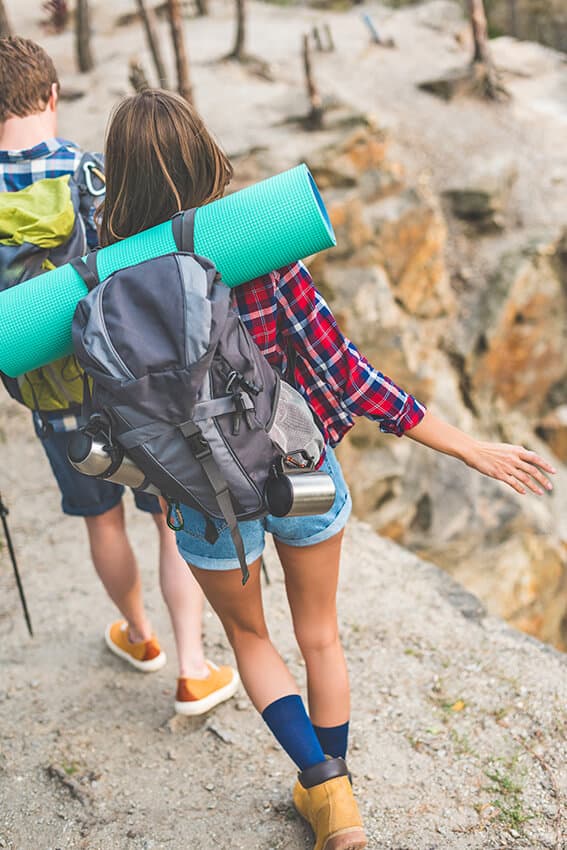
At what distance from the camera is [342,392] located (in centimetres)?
→ 196

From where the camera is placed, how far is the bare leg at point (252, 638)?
A: 202 cm

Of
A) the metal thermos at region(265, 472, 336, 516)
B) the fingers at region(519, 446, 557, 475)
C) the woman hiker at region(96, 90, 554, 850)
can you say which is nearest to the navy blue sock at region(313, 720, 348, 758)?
the woman hiker at region(96, 90, 554, 850)

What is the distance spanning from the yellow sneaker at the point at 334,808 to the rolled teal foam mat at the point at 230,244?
1.21 meters

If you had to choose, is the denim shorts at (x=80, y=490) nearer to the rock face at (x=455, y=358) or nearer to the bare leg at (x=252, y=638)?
the bare leg at (x=252, y=638)

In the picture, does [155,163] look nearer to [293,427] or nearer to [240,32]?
[293,427]

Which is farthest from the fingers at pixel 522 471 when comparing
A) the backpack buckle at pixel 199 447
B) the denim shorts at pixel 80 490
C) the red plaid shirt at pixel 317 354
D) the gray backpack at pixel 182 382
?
the denim shorts at pixel 80 490

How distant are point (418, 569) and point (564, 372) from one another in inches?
312

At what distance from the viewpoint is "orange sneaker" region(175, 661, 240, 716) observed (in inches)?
111

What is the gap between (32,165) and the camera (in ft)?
7.95

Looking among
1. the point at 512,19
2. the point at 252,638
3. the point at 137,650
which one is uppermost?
the point at 252,638

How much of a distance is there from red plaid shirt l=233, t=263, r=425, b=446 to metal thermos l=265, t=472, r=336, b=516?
239 millimetres

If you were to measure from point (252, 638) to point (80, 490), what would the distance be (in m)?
0.87

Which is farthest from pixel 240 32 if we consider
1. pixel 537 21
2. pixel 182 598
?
pixel 182 598

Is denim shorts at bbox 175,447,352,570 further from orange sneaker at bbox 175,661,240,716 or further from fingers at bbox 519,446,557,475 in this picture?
orange sneaker at bbox 175,661,240,716
